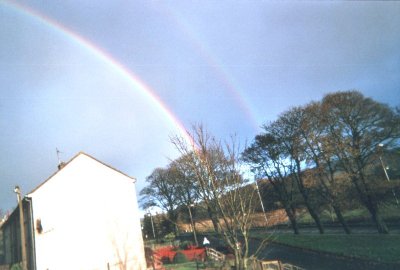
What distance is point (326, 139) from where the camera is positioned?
3603cm

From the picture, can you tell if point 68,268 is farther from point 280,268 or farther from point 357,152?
point 357,152

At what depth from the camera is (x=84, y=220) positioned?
3027 cm

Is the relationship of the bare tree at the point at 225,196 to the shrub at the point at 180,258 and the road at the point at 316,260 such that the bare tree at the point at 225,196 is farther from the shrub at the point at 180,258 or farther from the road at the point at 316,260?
the shrub at the point at 180,258

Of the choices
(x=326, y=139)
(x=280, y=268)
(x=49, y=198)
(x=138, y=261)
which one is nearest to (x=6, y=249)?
(x=49, y=198)

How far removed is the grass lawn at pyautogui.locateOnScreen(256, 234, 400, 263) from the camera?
22897mm

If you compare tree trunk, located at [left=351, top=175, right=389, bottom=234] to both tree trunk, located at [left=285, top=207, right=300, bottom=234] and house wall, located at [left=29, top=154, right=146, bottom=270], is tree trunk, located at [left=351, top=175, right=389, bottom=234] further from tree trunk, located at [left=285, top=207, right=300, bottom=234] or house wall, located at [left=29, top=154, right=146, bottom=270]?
house wall, located at [left=29, top=154, right=146, bottom=270]

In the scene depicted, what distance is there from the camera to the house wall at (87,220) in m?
28.4

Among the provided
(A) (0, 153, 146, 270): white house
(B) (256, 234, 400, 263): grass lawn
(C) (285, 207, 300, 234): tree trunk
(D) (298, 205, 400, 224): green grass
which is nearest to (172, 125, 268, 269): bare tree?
(B) (256, 234, 400, 263): grass lawn

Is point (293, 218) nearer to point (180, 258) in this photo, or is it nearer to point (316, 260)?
point (316, 260)

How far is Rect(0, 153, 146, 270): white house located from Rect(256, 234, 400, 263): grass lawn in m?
14.6

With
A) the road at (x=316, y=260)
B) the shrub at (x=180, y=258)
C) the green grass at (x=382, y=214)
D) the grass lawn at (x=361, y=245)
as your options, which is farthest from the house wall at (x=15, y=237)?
the green grass at (x=382, y=214)

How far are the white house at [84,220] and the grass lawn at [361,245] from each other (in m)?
14.6

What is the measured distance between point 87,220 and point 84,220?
262mm

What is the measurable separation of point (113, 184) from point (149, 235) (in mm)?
52287
